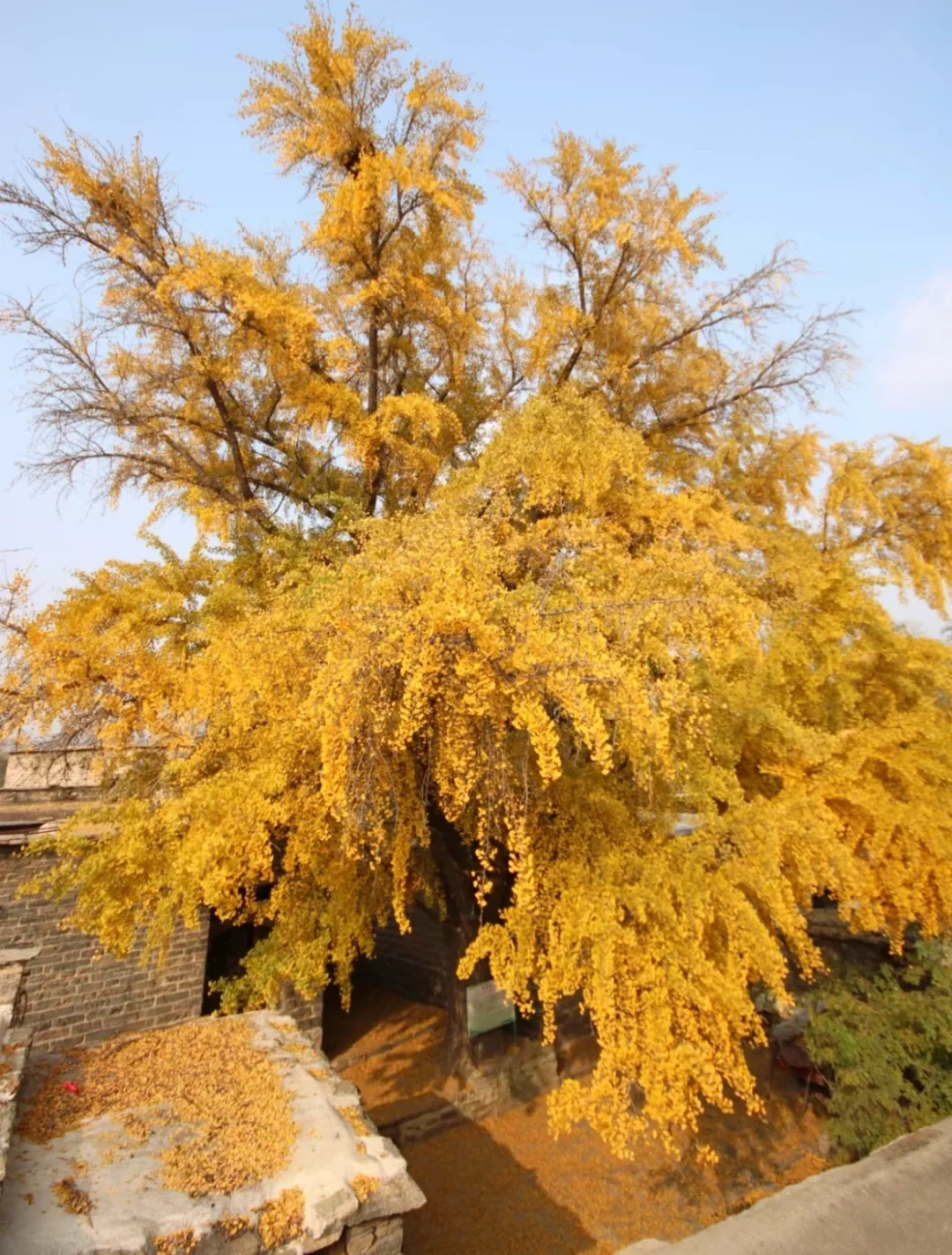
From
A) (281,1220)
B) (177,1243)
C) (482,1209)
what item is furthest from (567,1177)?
(177,1243)

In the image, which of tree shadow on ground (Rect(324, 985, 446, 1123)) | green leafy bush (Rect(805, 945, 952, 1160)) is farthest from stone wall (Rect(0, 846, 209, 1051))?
green leafy bush (Rect(805, 945, 952, 1160))

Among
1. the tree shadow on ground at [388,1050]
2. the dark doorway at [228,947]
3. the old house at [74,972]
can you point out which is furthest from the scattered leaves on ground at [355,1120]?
the dark doorway at [228,947]

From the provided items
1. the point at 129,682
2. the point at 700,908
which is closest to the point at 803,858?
the point at 700,908

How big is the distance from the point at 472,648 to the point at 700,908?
2.78 metres

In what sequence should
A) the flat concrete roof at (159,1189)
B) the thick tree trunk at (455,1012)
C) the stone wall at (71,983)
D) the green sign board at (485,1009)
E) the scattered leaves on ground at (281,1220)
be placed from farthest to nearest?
the thick tree trunk at (455,1012), the green sign board at (485,1009), the stone wall at (71,983), the scattered leaves on ground at (281,1220), the flat concrete roof at (159,1189)

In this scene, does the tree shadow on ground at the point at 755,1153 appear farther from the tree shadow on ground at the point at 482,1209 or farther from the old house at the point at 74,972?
the old house at the point at 74,972

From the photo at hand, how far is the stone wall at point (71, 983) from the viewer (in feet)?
25.8

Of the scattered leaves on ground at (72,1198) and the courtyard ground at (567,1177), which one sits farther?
the courtyard ground at (567,1177)

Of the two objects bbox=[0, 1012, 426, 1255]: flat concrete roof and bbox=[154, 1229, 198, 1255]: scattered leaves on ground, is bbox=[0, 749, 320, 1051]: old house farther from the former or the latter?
bbox=[154, 1229, 198, 1255]: scattered leaves on ground

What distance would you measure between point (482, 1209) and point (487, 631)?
255 inches

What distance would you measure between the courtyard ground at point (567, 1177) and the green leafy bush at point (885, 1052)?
1.00 meters

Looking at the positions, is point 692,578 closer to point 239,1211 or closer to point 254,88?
point 239,1211

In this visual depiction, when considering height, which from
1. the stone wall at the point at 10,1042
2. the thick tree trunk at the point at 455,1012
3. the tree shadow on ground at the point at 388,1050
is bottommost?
the tree shadow on ground at the point at 388,1050

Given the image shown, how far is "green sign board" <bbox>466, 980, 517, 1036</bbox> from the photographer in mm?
8500
